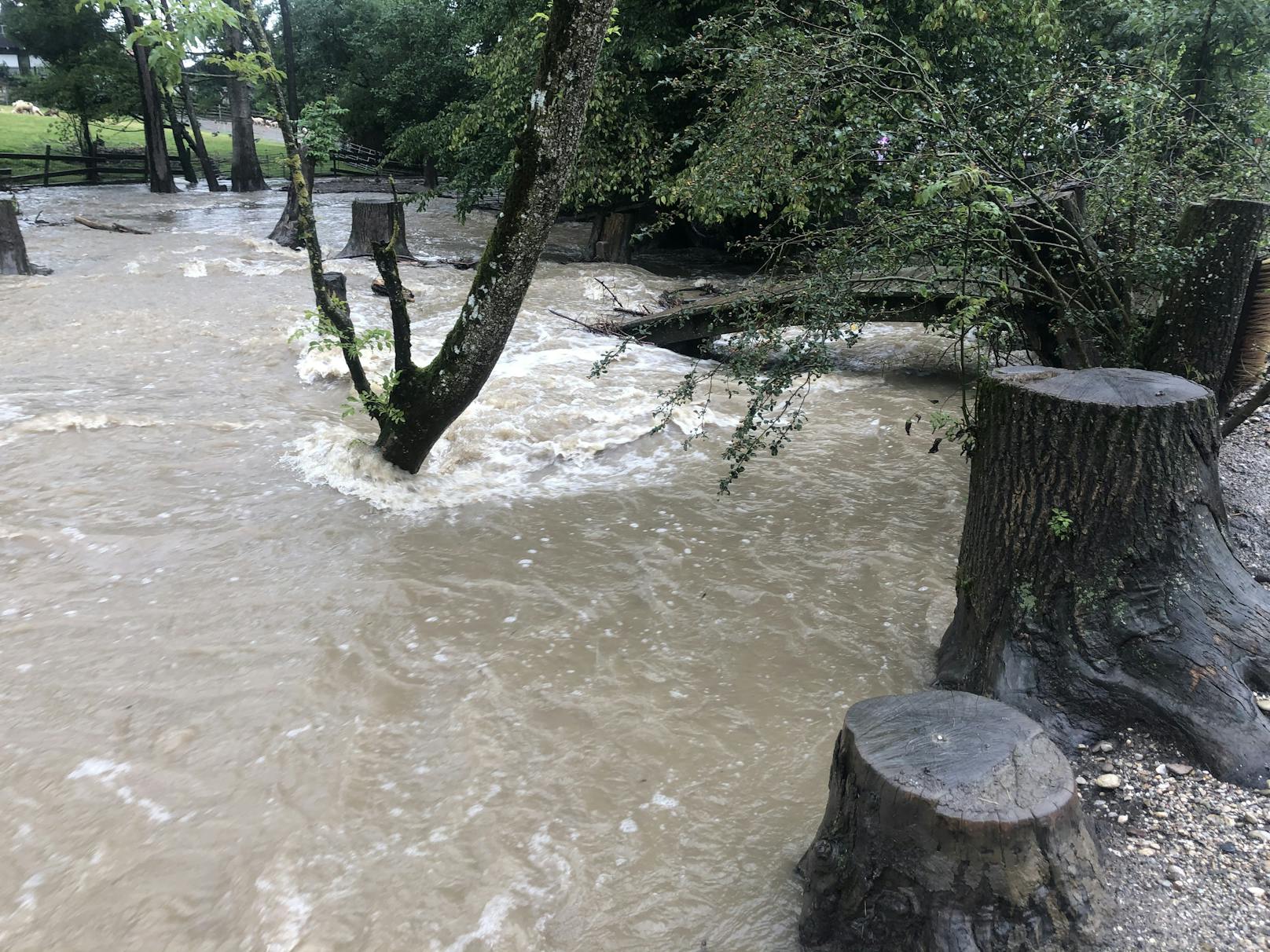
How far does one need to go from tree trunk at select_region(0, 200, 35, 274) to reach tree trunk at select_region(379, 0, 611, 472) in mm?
9276

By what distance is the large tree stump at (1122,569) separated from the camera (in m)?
3.12

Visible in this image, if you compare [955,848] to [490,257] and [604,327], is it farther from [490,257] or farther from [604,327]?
[604,327]

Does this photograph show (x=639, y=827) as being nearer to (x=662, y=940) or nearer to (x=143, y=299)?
(x=662, y=940)

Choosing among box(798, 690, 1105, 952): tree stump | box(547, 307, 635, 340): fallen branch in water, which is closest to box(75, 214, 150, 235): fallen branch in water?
box(547, 307, 635, 340): fallen branch in water

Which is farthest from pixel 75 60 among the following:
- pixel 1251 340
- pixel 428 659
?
pixel 1251 340

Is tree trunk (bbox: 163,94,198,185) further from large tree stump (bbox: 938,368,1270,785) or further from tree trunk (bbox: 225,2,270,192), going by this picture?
large tree stump (bbox: 938,368,1270,785)

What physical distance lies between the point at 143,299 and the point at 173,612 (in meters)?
8.28

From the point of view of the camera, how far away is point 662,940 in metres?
2.73

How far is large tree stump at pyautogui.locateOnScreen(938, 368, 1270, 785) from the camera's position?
3.12 meters

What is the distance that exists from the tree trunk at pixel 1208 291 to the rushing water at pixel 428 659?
166 centimetres

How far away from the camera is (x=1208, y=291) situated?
14.9 feet

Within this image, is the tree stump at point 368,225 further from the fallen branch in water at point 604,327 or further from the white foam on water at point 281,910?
the white foam on water at point 281,910

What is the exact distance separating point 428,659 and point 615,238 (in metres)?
12.2

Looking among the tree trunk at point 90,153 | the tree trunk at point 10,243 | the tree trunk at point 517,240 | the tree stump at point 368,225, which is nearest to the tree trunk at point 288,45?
the tree trunk at point 90,153
